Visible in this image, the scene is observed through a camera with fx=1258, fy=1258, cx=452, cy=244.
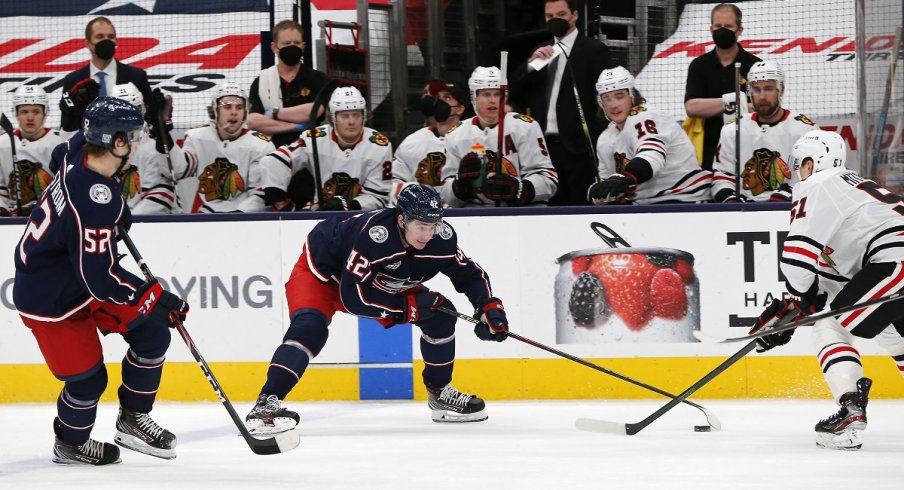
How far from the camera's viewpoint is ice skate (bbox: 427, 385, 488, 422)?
4.95 m

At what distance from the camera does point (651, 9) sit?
604cm

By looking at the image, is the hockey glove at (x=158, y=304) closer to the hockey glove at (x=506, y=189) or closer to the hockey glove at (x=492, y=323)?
the hockey glove at (x=492, y=323)

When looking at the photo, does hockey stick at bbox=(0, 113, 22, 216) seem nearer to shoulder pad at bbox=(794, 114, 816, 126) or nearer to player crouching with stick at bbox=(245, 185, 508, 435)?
player crouching with stick at bbox=(245, 185, 508, 435)

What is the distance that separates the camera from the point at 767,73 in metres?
5.50

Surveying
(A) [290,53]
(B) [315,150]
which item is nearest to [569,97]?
(B) [315,150]

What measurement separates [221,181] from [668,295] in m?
2.19

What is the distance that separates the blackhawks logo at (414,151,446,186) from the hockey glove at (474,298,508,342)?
1.32 m

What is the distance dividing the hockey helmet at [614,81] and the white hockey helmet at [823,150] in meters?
1.59

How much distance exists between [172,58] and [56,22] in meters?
0.66

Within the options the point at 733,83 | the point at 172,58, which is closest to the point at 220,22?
the point at 172,58

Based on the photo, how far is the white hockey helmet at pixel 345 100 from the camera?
5.95 m

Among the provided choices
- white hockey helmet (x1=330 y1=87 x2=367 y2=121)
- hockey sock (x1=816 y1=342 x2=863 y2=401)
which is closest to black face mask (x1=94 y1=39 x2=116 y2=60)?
white hockey helmet (x1=330 y1=87 x2=367 y2=121)

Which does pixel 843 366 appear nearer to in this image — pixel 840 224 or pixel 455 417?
pixel 840 224

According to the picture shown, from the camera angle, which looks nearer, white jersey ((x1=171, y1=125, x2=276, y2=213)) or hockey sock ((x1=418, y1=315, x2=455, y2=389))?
hockey sock ((x1=418, y1=315, x2=455, y2=389))
